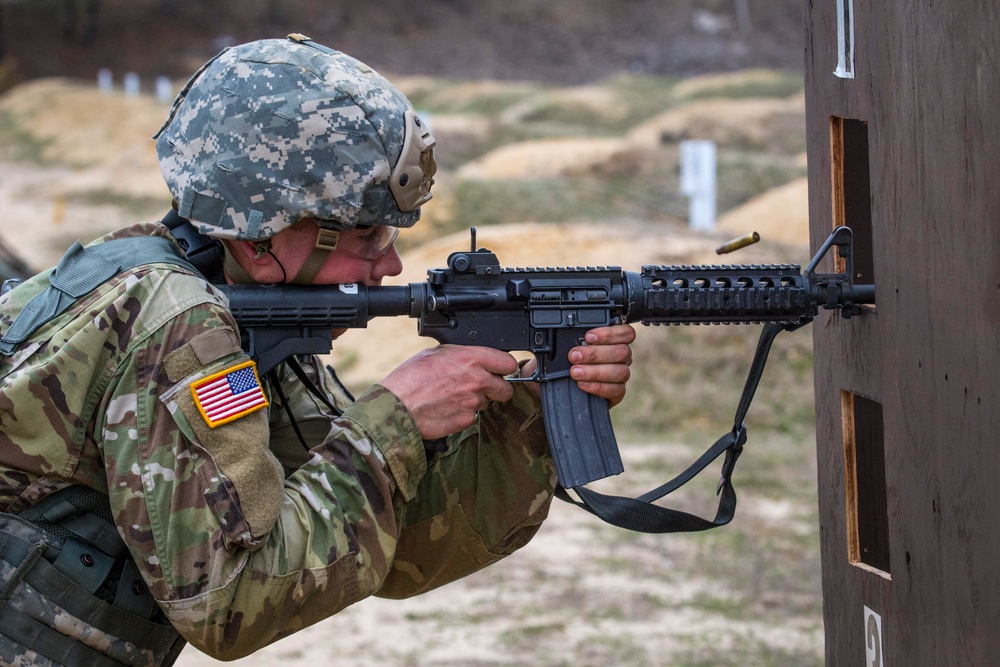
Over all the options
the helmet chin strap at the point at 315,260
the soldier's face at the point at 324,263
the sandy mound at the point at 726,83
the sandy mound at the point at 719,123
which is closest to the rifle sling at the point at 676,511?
the soldier's face at the point at 324,263

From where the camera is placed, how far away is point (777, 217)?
622 inches

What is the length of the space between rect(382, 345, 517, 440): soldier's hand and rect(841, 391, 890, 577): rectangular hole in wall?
873 mm

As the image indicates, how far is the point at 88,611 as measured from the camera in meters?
2.51

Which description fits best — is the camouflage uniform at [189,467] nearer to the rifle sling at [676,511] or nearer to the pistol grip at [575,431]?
the pistol grip at [575,431]

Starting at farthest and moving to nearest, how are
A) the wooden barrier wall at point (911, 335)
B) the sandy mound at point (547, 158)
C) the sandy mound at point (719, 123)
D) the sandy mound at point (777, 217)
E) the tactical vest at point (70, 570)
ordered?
the sandy mound at point (719, 123), the sandy mound at point (547, 158), the sandy mound at point (777, 217), the tactical vest at point (70, 570), the wooden barrier wall at point (911, 335)

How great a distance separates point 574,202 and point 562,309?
A: 42.5ft

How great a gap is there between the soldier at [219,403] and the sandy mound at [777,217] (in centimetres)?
1226

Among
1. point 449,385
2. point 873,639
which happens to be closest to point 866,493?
point 873,639

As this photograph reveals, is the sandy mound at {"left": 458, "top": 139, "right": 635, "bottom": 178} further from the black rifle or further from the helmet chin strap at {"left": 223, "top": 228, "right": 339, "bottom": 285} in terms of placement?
the helmet chin strap at {"left": 223, "top": 228, "right": 339, "bottom": 285}

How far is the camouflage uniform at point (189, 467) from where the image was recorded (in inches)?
91.5

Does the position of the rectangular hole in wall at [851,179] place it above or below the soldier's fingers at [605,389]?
above

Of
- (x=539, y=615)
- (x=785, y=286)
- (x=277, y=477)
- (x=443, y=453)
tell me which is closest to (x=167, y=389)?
(x=277, y=477)

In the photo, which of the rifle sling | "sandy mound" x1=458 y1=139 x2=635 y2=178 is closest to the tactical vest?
the rifle sling

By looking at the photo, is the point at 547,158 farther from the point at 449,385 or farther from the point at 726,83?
the point at 449,385
